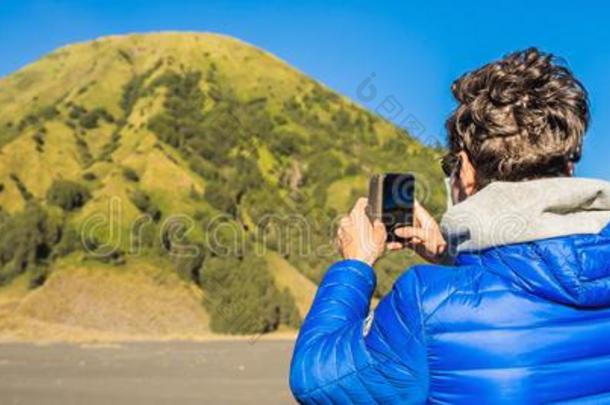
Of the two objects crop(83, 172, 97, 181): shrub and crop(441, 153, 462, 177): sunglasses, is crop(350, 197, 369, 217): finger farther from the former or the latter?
crop(83, 172, 97, 181): shrub

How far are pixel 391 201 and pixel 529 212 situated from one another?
0.48 m

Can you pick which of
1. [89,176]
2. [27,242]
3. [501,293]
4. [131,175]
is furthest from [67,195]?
[501,293]

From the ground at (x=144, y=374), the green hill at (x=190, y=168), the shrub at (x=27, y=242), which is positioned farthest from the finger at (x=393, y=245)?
the shrub at (x=27, y=242)

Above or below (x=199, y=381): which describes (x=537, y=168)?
above

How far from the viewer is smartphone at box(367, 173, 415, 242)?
2.25 metres

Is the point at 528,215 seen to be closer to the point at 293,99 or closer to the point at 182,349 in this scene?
the point at 182,349

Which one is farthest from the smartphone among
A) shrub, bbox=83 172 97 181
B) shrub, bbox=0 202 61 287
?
shrub, bbox=83 172 97 181

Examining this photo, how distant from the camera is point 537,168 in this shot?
1.99 metres

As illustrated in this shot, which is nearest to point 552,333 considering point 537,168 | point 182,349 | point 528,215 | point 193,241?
point 528,215

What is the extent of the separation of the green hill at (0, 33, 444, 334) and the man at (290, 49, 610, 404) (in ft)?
71.0

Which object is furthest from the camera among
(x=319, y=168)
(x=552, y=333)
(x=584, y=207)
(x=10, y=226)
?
(x=319, y=168)

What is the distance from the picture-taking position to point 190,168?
38.1 metres

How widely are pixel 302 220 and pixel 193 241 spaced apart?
9.27 m

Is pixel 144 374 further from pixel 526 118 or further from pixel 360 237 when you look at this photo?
pixel 526 118
